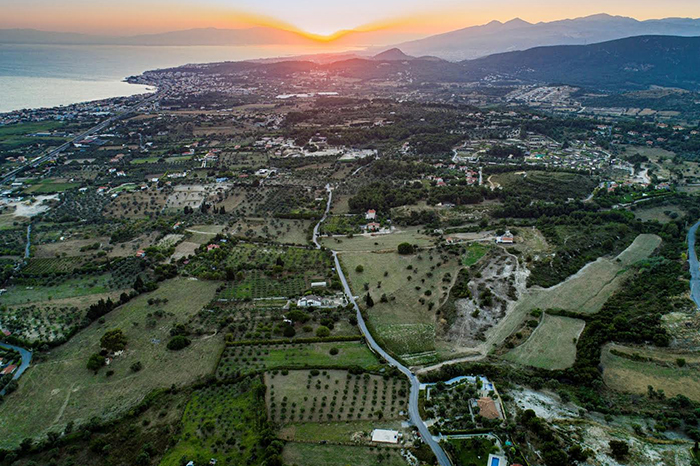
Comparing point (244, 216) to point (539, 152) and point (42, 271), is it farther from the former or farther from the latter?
point (539, 152)

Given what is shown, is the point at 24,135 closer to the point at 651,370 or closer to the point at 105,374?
the point at 105,374

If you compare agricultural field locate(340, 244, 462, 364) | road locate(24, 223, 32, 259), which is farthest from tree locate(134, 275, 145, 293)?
agricultural field locate(340, 244, 462, 364)

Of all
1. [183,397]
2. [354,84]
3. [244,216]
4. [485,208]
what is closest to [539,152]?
[485,208]

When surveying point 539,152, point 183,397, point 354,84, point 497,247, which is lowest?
point 183,397

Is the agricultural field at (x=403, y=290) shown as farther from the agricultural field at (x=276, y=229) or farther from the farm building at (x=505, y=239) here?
the agricultural field at (x=276, y=229)

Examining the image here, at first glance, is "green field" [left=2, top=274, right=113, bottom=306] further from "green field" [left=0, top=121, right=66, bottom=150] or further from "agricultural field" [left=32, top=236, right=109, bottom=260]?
"green field" [left=0, top=121, right=66, bottom=150]

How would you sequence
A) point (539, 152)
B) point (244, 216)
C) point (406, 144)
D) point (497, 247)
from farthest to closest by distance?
point (406, 144), point (539, 152), point (244, 216), point (497, 247)
